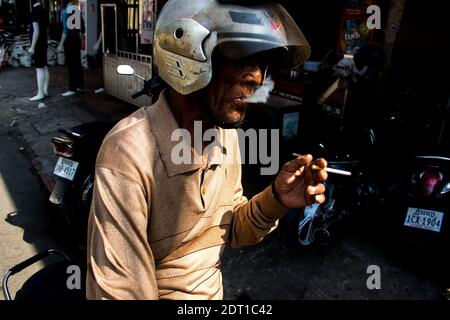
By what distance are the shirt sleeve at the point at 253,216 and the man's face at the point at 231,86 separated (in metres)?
0.41

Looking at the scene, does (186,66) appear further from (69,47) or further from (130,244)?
(69,47)

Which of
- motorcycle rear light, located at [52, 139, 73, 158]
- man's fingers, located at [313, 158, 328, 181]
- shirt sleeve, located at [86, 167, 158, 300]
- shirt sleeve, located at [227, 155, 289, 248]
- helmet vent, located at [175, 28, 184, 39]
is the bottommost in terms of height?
motorcycle rear light, located at [52, 139, 73, 158]

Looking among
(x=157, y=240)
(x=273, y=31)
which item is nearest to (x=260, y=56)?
(x=273, y=31)

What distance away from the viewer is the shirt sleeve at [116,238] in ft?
3.73

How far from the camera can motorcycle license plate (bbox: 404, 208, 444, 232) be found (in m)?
3.18

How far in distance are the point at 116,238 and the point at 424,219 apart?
2.91 metres

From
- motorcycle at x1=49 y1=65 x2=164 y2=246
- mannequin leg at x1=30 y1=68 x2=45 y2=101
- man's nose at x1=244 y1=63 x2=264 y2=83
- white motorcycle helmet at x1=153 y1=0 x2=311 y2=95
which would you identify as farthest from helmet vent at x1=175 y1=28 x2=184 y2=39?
mannequin leg at x1=30 y1=68 x2=45 y2=101

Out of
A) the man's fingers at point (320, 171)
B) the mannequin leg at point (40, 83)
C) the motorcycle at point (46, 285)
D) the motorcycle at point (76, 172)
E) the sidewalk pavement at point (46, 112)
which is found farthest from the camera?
the mannequin leg at point (40, 83)

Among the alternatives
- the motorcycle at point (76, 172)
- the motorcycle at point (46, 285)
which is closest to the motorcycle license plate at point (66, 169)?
the motorcycle at point (76, 172)

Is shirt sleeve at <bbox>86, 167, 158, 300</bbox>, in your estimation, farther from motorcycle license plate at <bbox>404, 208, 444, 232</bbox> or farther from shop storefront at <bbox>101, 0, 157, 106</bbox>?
shop storefront at <bbox>101, 0, 157, 106</bbox>

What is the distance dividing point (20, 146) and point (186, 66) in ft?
19.3

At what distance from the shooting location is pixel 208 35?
1240 millimetres

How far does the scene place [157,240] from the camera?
1.33 meters

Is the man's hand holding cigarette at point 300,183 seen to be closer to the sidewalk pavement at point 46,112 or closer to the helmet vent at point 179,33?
the helmet vent at point 179,33
